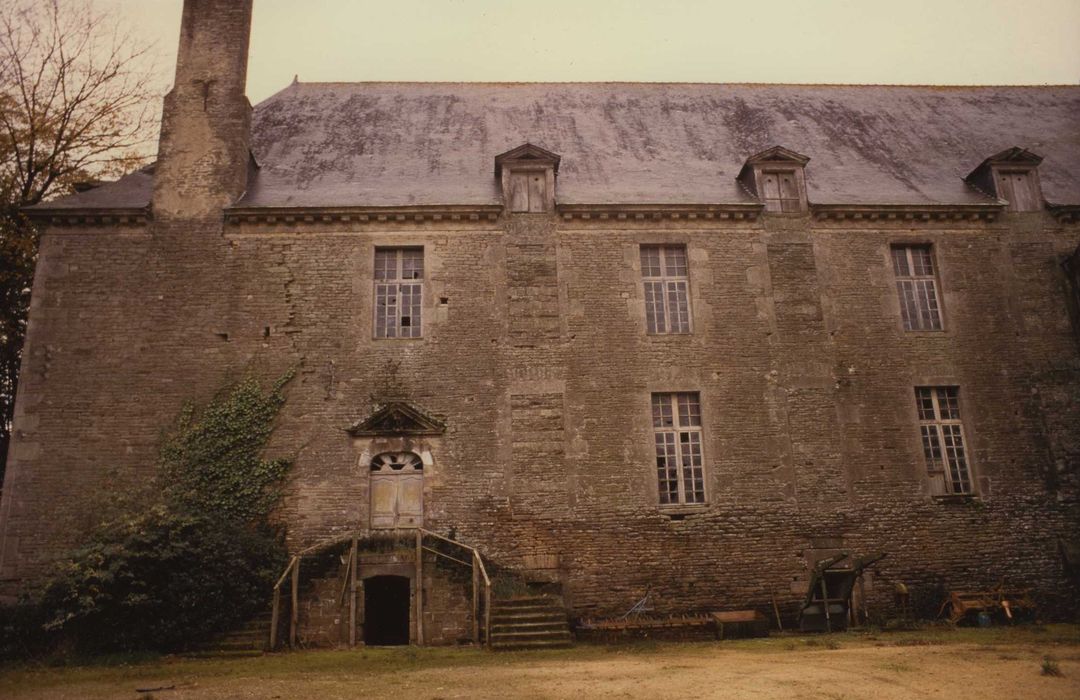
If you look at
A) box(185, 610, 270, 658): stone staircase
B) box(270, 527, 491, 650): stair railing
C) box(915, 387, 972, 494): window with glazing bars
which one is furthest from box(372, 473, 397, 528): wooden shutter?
box(915, 387, 972, 494): window with glazing bars

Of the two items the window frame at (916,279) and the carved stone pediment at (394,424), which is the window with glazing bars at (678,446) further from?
the window frame at (916,279)

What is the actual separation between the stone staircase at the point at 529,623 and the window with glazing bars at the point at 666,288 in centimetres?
546

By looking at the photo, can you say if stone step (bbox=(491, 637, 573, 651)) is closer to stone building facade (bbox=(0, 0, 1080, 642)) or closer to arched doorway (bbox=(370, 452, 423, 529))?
stone building facade (bbox=(0, 0, 1080, 642))

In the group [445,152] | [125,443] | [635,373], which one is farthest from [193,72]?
[635,373]

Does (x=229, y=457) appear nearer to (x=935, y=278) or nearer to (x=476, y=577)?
(x=476, y=577)

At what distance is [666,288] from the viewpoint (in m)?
14.8

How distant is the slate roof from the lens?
610 inches

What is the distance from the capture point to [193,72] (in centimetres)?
1555

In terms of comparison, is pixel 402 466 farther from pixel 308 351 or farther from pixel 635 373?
pixel 635 373

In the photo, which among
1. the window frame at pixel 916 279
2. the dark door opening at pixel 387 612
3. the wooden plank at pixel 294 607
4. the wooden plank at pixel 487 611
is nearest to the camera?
the wooden plank at pixel 487 611

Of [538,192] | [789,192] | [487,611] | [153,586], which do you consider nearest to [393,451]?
[487,611]

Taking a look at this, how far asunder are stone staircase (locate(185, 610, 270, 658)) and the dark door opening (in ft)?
7.28

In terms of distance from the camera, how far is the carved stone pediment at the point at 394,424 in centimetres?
1340

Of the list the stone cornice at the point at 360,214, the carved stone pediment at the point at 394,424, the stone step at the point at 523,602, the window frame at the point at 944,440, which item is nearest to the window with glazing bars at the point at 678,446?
the stone step at the point at 523,602
